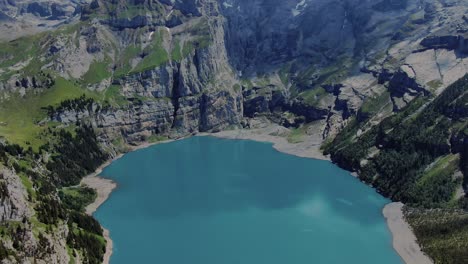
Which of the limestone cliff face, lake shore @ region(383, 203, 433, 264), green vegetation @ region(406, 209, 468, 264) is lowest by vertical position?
lake shore @ region(383, 203, 433, 264)

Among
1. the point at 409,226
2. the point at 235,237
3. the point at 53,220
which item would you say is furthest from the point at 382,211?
the point at 53,220

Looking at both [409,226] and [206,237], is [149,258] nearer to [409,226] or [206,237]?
[206,237]

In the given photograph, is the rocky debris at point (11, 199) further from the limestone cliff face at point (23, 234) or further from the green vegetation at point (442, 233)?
the green vegetation at point (442, 233)

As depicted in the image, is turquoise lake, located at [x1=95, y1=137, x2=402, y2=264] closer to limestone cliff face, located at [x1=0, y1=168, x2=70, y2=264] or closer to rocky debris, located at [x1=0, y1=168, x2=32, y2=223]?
limestone cliff face, located at [x1=0, y1=168, x2=70, y2=264]

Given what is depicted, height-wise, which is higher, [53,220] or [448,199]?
[53,220]

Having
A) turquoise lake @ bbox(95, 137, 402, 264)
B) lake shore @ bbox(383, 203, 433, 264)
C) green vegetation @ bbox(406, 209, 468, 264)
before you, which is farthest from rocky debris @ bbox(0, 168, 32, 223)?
green vegetation @ bbox(406, 209, 468, 264)

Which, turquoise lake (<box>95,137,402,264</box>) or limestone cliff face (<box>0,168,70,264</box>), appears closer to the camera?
limestone cliff face (<box>0,168,70,264</box>)
